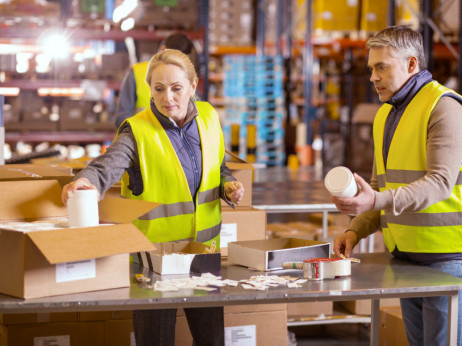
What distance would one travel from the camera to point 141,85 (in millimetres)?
4996

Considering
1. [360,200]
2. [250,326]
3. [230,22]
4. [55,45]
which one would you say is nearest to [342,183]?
[360,200]

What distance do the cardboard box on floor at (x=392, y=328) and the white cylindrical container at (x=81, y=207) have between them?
2386mm

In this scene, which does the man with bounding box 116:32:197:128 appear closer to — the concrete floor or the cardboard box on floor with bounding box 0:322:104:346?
the cardboard box on floor with bounding box 0:322:104:346

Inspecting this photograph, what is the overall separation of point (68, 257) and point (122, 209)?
44 centimetres

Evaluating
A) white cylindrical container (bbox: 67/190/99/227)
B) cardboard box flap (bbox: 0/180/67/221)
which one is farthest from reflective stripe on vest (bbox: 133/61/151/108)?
white cylindrical container (bbox: 67/190/99/227)

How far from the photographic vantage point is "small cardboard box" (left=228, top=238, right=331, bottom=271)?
2.69m

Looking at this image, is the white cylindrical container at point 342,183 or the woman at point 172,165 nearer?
the white cylindrical container at point 342,183

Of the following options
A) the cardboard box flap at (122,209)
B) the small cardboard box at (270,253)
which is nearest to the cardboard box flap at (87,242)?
the cardboard box flap at (122,209)

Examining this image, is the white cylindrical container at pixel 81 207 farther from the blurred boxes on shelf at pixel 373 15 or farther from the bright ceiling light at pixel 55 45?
the blurred boxes on shelf at pixel 373 15

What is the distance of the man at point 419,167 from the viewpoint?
2527 mm

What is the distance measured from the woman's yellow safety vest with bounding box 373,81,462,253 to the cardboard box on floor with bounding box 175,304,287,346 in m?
1.35

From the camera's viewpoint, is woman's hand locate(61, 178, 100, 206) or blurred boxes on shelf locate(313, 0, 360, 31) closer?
woman's hand locate(61, 178, 100, 206)

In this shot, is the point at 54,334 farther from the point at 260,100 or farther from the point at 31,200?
the point at 260,100

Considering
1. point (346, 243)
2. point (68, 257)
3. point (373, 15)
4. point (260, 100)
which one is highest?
point (373, 15)
